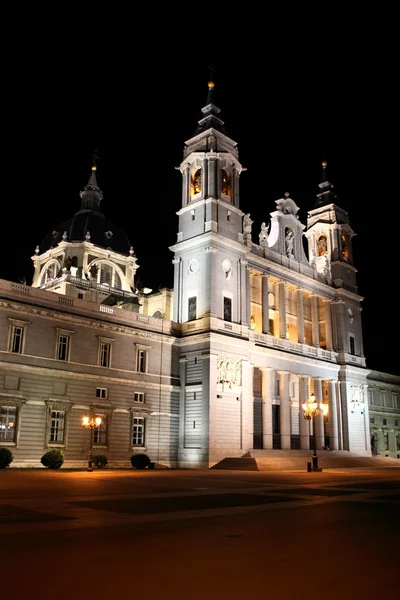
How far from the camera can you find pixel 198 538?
10250 millimetres

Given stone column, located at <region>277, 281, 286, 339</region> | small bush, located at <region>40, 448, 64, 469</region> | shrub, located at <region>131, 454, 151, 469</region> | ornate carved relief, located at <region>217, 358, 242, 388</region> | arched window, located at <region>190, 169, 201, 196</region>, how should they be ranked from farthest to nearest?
stone column, located at <region>277, 281, 286, 339</region>, arched window, located at <region>190, 169, 201, 196</region>, ornate carved relief, located at <region>217, 358, 242, 388</region>, shrub, located at <region>131, 454, 151, 469</region>, small bush, located at <region>40, 448, 64, 469</region>

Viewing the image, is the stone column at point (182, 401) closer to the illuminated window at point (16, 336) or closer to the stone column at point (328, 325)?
the illuminated window at point (16, 336)

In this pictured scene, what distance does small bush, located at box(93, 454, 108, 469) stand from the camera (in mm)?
38594

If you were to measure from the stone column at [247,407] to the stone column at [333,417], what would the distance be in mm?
14601

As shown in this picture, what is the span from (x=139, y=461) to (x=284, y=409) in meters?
17.4

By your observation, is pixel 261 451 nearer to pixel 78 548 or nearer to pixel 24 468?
pixel 24 468

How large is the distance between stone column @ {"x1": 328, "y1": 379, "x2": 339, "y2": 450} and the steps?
2.17m

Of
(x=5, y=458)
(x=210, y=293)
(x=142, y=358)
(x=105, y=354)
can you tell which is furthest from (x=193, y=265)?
(x=5, y=458)

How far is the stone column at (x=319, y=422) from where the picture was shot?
5744cm

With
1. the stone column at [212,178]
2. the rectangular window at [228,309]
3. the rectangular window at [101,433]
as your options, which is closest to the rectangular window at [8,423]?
the rectangular window at [101,433]

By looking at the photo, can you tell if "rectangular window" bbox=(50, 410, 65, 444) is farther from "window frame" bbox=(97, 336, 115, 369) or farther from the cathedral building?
"window frame" bbox=(97, 336, 115, 369)

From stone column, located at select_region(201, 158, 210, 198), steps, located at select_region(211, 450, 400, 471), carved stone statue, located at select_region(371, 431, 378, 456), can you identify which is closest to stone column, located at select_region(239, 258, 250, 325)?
stone column, located at select_region(201, 158, 210, 198)

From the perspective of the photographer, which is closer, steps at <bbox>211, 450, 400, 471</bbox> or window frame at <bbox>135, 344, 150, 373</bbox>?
steps at <bbox>211, 450, 400, 471</bbox>

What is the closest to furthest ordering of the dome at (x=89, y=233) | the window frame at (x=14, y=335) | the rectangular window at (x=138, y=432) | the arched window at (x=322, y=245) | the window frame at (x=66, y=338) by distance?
the window frame at (x=14, y=335) → the window frame at (x=66, y=338) → the rectangular window at (x=138, y=432) → the arched window at (x=322, y=245) → the dome at (x=89, y=233)
